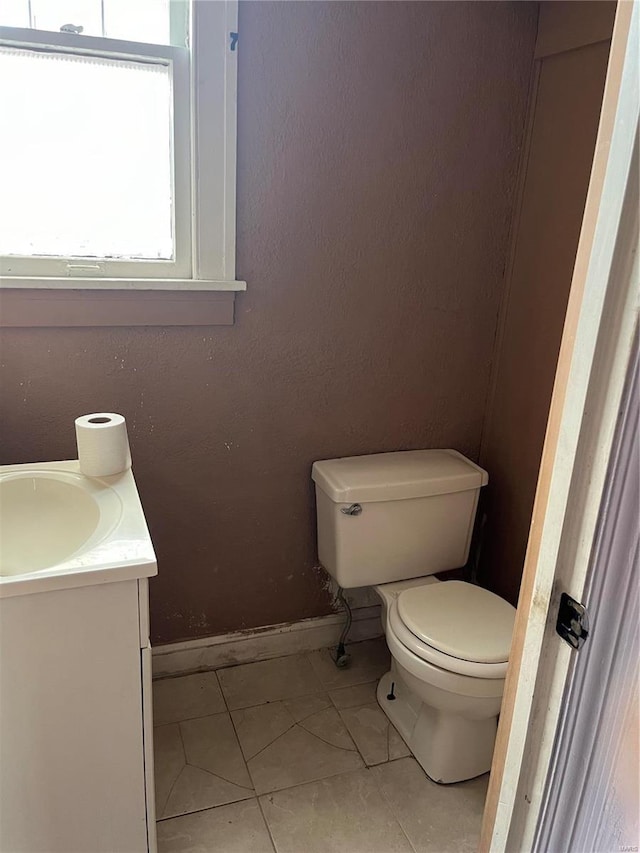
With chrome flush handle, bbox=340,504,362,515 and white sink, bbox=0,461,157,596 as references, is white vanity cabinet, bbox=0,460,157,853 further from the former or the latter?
chrome flush handle, bbox=340,504,362,515

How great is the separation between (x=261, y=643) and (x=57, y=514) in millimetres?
915

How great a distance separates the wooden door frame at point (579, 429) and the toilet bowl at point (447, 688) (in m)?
0.66

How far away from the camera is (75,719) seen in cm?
117

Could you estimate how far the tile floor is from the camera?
154 cm

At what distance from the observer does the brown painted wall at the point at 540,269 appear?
167 centimetres

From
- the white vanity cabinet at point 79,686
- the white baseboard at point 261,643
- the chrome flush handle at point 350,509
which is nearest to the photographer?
the white vanity cabinet at point 79,686

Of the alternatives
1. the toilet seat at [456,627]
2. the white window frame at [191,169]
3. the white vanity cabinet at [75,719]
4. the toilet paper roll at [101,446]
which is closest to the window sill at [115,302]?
the white window frame at [191,169]

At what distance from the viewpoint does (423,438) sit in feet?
6.81

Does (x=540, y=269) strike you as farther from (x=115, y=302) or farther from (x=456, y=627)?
(x=115, y=302)

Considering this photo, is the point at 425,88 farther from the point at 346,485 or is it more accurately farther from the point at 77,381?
the point at 77,381

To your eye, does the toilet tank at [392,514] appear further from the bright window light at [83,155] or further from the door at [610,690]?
the door at [610,690]

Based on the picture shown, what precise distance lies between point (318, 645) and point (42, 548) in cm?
107

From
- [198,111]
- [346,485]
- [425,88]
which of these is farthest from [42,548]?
[425,88]

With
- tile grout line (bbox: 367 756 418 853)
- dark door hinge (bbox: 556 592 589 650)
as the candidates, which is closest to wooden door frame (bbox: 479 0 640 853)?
dark door hinge (bbox: 556 592 589 650)
